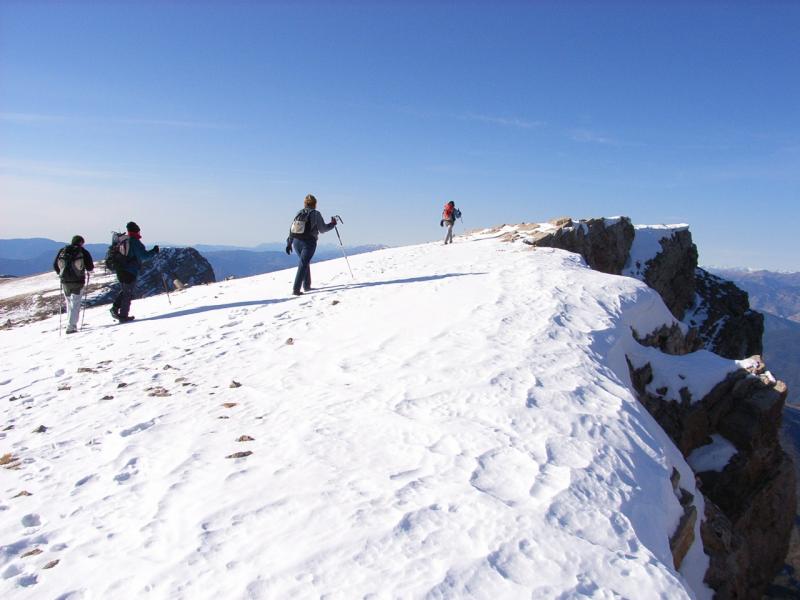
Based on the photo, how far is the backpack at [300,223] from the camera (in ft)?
51.2

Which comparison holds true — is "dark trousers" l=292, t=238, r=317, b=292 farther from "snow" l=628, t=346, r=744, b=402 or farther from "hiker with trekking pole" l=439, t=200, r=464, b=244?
"hiker with trekking pole" l=439, t=200, r=464, b=244

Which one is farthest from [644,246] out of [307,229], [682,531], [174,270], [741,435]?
[174,270]

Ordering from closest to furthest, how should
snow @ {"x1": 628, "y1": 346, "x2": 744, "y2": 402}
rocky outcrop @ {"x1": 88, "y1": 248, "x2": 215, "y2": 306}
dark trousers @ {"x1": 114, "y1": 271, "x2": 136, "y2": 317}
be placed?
snow @ {"x1": 628, "y1": 346, "x2": 744, "y2": 402}, dark trousers @ {"x1": 114, "y1": 271, "x2": 136, "y2": 317}, rocky outcrop @ {"x1": 88, "y1": 248, "x2": 215, "y2": 306}

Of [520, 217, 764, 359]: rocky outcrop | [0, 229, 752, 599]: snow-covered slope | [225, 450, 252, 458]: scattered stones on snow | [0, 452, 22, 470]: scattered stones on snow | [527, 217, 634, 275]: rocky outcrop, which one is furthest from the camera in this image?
[520, 217, 764, 359]: rocky outcrop

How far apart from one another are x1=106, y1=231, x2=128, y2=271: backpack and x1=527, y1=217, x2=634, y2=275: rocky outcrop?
19.0 metres

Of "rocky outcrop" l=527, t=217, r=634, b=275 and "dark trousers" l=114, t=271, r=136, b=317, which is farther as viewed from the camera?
"rocky outcrop" l=527, t=217, r=634, b=275

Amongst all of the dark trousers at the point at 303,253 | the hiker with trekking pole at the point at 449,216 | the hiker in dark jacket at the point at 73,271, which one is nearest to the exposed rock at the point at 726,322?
the hiker with trekking pole at the point at 449,216

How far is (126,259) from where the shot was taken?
49.8ft

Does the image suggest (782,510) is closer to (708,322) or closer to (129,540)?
(129,540)

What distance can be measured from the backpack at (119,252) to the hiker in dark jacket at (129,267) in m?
0.03

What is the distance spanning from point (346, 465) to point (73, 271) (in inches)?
530

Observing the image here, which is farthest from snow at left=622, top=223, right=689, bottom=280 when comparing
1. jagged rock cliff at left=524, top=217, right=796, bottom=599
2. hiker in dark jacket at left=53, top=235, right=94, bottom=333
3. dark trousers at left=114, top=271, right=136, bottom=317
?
hiker in dark jacket at left=53, top=235, right=94, bottom=333

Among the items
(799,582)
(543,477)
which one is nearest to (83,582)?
(543,477)

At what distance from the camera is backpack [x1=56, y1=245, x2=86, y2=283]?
14.7 meters
